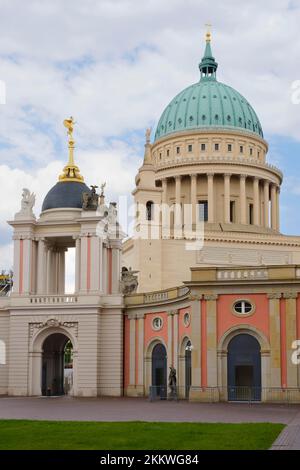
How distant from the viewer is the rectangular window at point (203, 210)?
97113mm

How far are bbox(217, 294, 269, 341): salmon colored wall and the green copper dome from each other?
182 feet

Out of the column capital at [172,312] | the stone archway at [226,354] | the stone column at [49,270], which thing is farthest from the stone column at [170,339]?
the stone column at [49,270]

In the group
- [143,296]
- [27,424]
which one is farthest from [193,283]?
[27,424]

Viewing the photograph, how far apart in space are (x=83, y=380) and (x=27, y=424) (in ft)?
88.9

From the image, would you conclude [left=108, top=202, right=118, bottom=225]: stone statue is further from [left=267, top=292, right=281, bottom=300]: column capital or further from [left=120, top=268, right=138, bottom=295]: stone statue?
[left=267, top=292, right=281, bottom=300]: column capital

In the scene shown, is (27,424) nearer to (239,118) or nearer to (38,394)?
(38,394)

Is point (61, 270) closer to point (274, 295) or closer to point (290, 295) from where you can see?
point (274, 295)

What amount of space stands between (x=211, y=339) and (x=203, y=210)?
5331 centimetres

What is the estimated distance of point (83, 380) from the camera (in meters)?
54.4

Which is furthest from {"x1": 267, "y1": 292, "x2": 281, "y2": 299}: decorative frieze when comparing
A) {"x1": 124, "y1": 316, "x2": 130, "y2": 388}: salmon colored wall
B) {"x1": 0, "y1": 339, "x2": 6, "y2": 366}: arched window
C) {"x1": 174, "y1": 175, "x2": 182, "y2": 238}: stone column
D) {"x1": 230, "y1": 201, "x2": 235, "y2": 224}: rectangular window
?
{"x1": 230, "y1": 201, "x2": 235, "y2": 224}: rectangular window

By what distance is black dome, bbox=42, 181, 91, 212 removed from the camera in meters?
58.7

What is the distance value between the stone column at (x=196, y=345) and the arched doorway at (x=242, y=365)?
5.40 feet

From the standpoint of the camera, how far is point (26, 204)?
57781 mm

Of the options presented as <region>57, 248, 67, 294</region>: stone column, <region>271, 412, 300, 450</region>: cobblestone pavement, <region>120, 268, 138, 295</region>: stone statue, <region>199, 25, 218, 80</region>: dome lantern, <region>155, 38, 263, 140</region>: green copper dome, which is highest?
<region>199, 25, 218, 80</region>: dome lantern
